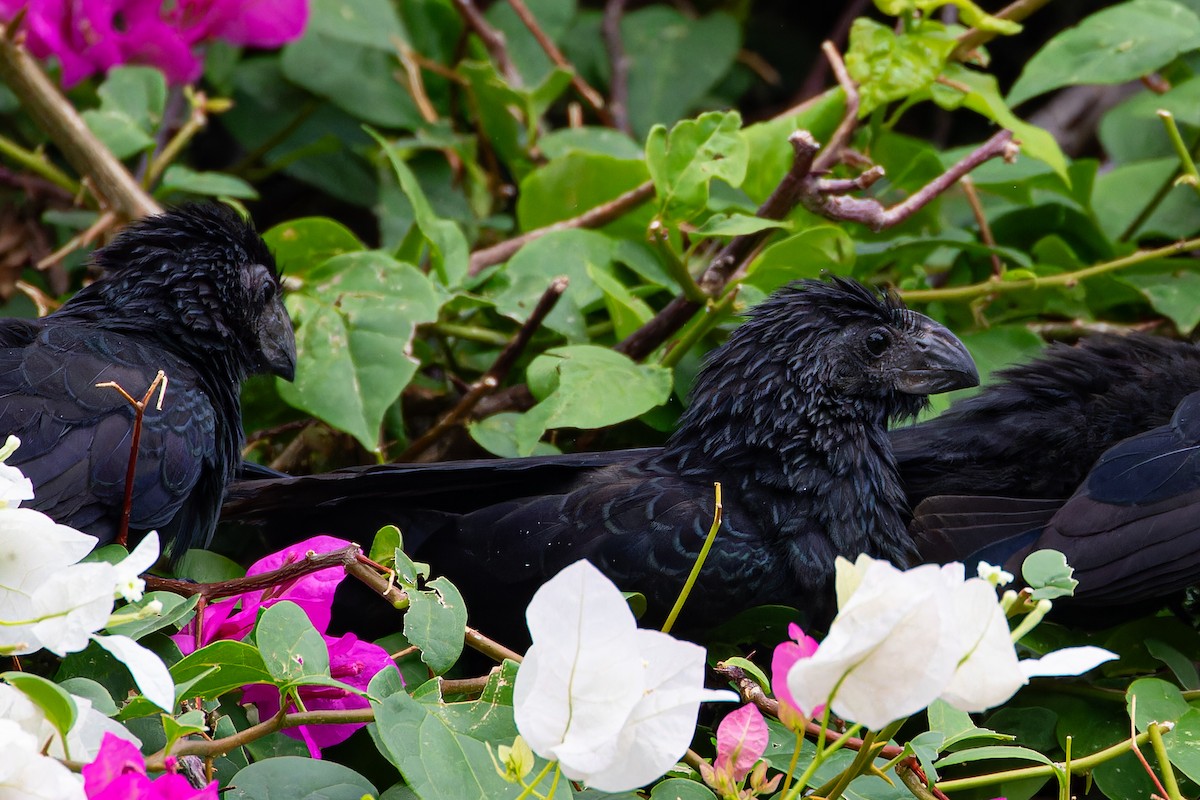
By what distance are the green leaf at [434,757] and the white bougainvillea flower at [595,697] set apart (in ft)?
0.41

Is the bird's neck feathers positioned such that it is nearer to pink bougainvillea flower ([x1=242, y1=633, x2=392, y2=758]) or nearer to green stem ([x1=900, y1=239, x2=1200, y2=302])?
green stem ([x1=900, y1=239, x2=1200, y2=302])

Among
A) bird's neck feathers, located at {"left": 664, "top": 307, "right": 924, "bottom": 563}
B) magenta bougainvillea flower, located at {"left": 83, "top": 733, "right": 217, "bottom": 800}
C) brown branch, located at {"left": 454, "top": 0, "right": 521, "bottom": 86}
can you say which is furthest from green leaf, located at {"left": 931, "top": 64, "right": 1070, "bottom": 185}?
magenta bougainvillea flower, located at {"left": 83, "top": 733, "right": 217, "bottom": 800}

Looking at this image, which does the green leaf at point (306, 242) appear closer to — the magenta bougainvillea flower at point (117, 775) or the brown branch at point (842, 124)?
the brown branch at point (842, 124)

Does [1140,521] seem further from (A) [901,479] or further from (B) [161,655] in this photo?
(B) [161,655]

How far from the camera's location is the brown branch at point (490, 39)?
2.81 m

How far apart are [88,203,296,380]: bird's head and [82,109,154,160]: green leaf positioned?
0.36 metres

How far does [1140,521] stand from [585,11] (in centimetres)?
216

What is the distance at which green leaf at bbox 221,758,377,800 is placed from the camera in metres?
1.08

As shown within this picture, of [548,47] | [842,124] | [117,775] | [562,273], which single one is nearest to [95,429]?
[562,273]

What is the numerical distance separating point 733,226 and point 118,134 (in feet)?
3.79

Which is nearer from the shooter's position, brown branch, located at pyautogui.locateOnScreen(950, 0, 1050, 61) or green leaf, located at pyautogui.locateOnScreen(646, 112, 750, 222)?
green leaf, located at pyautogui.locateOnScreen(646, 112, 750, 222)

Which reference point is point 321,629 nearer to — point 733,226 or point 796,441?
point 796,441

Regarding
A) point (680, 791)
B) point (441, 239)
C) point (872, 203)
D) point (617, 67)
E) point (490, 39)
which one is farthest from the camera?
point (617, 67)

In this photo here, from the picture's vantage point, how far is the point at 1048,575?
1.08 meters
